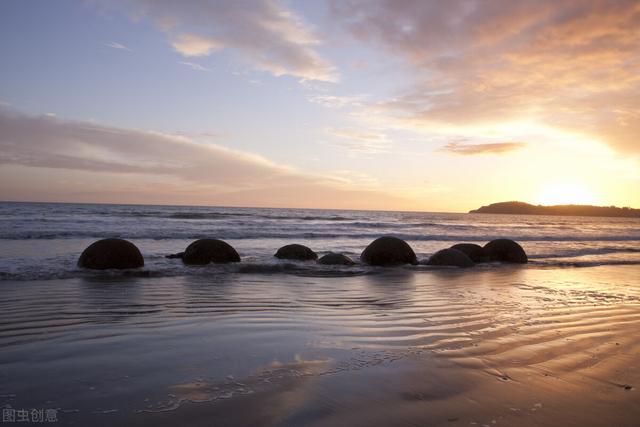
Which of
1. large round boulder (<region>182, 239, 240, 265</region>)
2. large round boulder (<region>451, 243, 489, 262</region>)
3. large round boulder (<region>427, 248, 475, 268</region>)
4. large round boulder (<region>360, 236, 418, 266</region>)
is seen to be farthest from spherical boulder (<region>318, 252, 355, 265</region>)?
large round boulder (<region>451, 243, 489, 262</region>)

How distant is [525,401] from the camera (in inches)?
121

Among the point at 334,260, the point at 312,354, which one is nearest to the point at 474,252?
the point at 334,260

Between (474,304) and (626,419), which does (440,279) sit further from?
(626,419)

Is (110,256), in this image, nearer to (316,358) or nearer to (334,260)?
(334,260)

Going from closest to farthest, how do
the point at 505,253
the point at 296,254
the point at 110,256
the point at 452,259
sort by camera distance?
1. the point at 110,256
2. the point at 452,259
3. the point at 296,254
4. the point at 505,253

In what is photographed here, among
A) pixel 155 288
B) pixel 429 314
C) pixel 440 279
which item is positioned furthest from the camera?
pixel 440 279

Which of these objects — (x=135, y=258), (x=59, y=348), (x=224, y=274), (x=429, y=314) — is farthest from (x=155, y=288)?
(x=429, y=314)

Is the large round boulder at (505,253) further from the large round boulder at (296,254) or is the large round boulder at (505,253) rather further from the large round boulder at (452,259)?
the large round boulder at (296,254)

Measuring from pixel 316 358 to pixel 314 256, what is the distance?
10.4 metres

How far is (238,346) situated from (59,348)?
170 centimetres

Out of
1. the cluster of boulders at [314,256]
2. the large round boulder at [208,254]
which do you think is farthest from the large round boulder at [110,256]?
the large round boulder at [208,254]

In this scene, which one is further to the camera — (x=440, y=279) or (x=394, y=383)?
(x=440, y=279)

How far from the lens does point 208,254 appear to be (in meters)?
12.5

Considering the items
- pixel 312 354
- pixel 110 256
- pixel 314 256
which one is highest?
pixel 110 256
